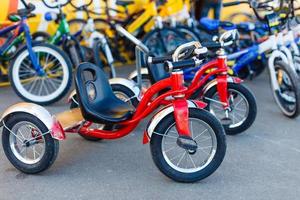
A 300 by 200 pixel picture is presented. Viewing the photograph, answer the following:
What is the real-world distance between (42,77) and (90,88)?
1596mm

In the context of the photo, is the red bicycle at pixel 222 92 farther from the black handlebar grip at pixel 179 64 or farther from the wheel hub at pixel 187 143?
the wheel hub at pixel 187 143

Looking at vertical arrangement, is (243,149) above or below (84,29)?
below

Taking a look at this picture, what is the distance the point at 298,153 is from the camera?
430 centimetres

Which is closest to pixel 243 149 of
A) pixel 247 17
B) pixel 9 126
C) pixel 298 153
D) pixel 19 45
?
pixel 298 153

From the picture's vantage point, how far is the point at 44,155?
12.1ft

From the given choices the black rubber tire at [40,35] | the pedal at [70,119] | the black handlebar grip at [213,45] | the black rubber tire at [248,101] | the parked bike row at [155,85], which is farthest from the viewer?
the black rubber tire at [40,35]

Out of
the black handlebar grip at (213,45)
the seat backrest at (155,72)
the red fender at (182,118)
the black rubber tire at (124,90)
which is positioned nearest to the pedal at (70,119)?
the black rubber tire at (124,90)

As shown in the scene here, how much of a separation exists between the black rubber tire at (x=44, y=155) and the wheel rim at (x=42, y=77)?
1727 mm

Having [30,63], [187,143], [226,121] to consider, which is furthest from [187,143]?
[30,63]

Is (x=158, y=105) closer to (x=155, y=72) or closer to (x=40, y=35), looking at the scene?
(x=155, y=72)

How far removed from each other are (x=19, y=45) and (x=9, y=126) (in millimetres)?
2247

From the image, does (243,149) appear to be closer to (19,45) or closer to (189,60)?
(189,60)

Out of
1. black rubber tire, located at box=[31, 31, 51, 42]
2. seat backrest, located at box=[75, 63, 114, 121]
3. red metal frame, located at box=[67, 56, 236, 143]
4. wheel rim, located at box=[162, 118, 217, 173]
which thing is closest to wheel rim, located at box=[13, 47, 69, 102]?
black rubber tire, located at box=[31, 31, 51, 42]

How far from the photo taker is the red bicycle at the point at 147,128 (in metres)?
3.54
